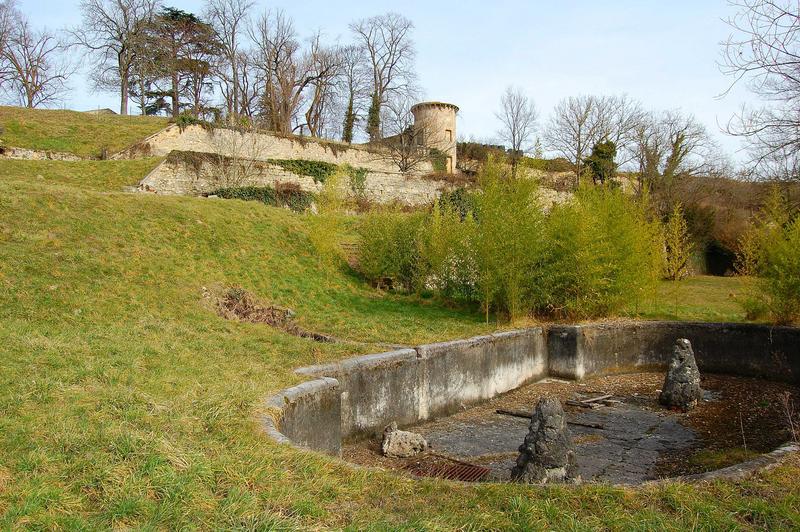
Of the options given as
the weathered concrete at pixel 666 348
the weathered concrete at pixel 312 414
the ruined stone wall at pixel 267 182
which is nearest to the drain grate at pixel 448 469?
the weathered concrete at pixel 312 414

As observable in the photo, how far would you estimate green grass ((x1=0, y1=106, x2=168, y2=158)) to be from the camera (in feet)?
64.8

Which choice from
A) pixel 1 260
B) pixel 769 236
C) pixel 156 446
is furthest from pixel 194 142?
pixel 156 446

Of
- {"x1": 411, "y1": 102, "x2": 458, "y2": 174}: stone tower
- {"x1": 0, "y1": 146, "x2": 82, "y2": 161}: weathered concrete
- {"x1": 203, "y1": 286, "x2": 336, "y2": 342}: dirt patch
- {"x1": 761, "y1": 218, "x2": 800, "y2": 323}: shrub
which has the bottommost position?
{"x1": 203, "y1": 286, "x2": 336, "y2": 342}: dirt patch

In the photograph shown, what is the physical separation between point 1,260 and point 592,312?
9.77 m

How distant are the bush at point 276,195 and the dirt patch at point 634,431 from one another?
13.1 m

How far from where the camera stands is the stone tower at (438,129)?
3312 centimetres

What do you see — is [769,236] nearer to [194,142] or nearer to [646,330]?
[646,330]

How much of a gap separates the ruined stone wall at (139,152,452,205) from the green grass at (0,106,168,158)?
12.1ft

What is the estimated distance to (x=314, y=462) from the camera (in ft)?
11.1

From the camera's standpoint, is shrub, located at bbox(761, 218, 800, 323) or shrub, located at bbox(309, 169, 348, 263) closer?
shrub, located at bbox(761, 218, 800, 323)

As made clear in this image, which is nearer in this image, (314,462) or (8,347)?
(314,462)

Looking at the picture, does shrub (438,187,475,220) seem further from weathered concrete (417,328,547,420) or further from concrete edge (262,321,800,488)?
weathered concrete (417,328,547,420)

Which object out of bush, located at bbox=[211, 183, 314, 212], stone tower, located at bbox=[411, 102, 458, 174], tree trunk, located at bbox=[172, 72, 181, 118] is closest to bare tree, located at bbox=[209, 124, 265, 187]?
bush, located at bbox=[211, 183, 314, 212]

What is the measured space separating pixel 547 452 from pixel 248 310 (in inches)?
245
